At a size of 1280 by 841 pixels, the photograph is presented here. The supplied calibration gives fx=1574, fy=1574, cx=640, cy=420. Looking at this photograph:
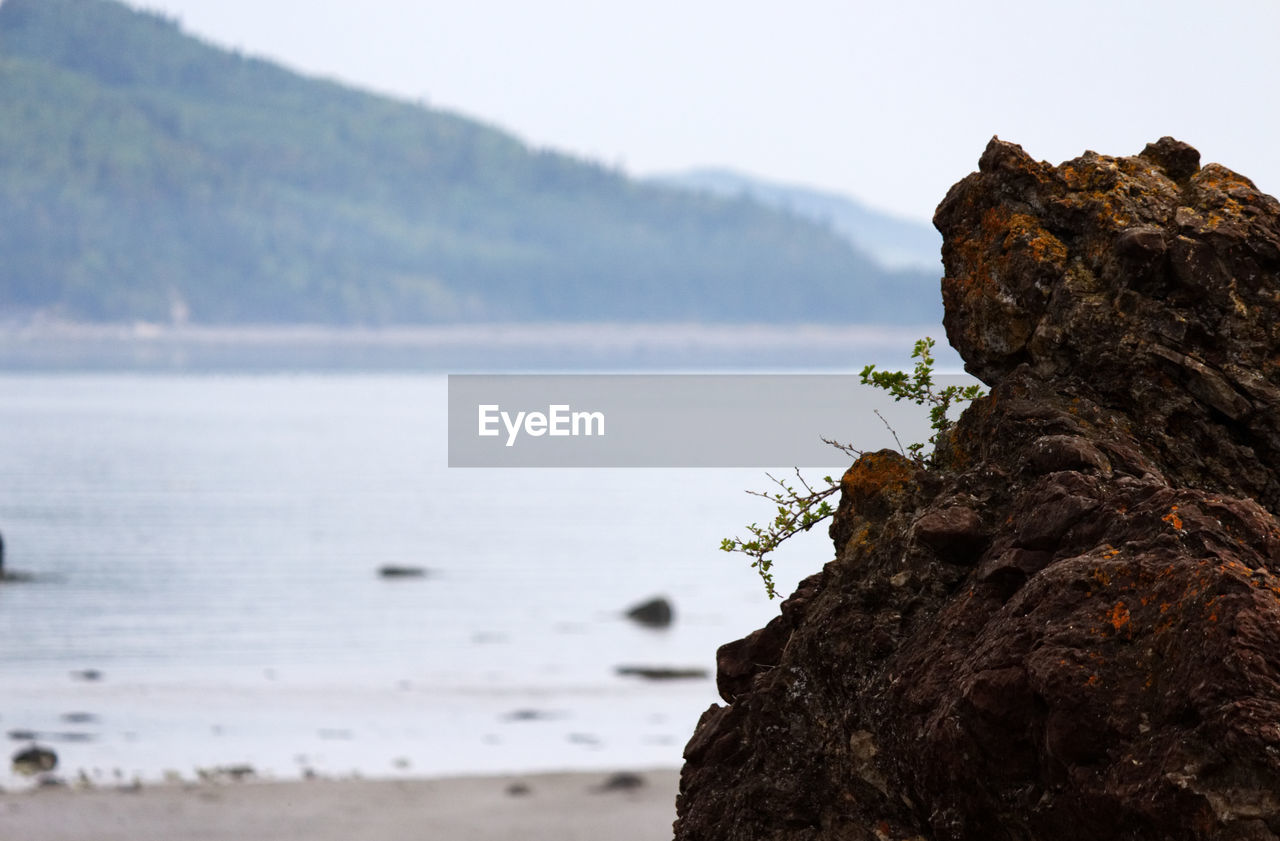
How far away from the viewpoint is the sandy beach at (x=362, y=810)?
10.3 meters

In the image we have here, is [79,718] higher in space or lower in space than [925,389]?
lower

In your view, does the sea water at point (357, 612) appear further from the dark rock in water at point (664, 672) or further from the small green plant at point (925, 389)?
the small green plant at point (925, 389)

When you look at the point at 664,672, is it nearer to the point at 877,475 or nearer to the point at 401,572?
the point at 401,572

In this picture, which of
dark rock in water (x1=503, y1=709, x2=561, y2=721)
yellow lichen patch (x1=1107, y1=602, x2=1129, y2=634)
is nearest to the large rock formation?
yellow lichen patch (x1=1107, y1=602, x2=1129, y2=634)

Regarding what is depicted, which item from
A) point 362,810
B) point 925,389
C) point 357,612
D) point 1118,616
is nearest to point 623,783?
point 362,810

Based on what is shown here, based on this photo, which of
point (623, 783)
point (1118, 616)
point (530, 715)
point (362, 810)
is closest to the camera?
point (1118, 616)

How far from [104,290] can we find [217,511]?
6052 inches

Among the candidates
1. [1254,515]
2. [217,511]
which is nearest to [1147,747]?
[1254,515]

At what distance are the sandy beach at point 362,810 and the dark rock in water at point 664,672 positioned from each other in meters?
5.54

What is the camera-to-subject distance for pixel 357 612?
24281 mm

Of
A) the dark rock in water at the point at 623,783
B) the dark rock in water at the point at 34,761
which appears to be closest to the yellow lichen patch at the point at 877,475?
the dark rock in water at the point at 623,783

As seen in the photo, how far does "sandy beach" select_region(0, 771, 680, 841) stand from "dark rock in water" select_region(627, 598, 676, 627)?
9.90 meters

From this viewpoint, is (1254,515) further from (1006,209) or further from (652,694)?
(652,694)

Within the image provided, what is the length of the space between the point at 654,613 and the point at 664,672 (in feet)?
14.5
